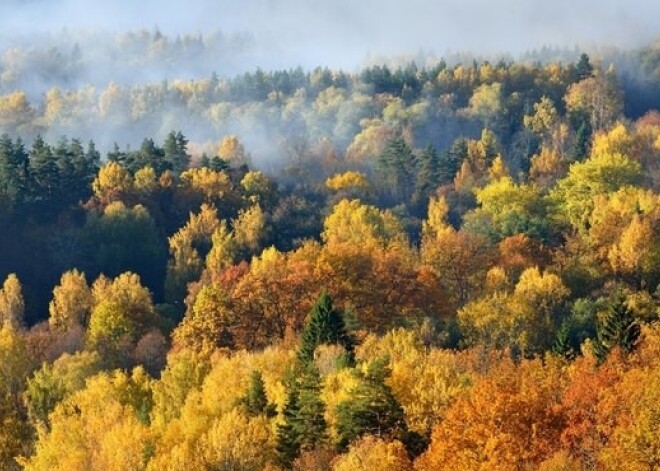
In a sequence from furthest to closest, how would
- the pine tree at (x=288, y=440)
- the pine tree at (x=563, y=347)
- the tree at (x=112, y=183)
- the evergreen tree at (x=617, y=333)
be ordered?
the tree at (x=112, y=183) < the pine tree at (x=563, y=347) < the evergreen tree at (x=617, y=333) < the pine tree at (x=288, y=440)

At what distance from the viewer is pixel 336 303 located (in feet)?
264

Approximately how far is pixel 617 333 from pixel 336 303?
1043 inches

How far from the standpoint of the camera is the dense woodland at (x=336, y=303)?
4931 centimetres

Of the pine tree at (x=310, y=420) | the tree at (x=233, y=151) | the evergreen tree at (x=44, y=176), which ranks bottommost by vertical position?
the tree at (x=233, y=151)

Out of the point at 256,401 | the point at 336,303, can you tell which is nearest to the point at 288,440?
the point at 256,401

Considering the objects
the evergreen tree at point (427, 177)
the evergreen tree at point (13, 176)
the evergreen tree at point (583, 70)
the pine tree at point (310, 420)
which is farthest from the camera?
the evergreen tree at point (583, 70)

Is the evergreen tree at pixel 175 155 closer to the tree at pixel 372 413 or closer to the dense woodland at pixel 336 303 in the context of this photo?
the dense woodland at pixel 336 303

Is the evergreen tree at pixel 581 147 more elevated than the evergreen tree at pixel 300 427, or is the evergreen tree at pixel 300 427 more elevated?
the evergreen tree at pixel 300 427

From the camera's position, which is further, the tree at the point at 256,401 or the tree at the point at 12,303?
the tree at the point at 12,303

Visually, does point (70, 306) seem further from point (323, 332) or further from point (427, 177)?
point (427, 177)

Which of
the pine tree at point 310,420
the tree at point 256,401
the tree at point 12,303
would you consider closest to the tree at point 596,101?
the tree at point 12,303

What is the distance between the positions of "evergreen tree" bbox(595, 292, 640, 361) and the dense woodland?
0.20 m

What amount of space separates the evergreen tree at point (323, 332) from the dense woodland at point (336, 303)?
0.21 meters

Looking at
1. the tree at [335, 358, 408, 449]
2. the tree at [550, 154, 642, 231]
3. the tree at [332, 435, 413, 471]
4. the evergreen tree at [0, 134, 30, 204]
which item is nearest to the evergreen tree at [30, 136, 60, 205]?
the evergreen tree at [0, 134, 30, 204]
